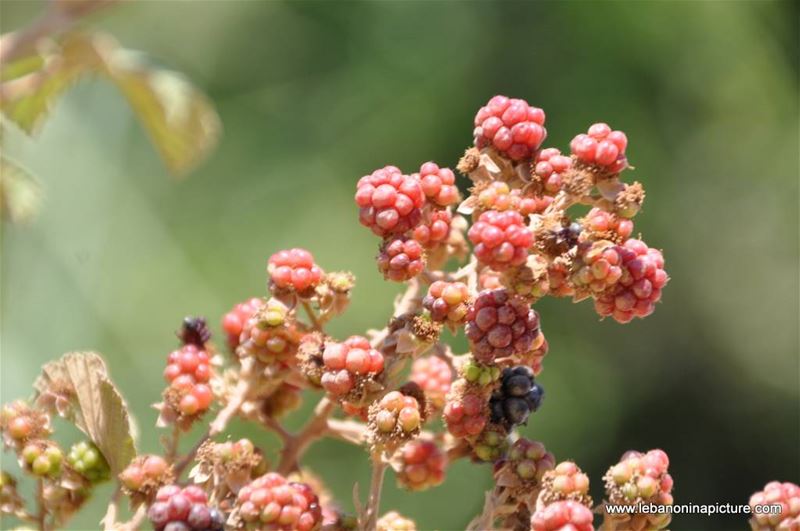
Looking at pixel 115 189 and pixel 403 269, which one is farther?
pixel 115 189

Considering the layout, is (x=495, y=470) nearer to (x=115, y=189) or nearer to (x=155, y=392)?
(x=155, y=392)

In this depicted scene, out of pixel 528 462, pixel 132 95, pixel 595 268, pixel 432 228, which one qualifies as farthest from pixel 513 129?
pixel 132 95

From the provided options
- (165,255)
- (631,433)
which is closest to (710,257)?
(631,433)

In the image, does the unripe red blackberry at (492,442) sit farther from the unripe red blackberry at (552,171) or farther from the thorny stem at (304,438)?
the unripe red blackberry at (552,171)

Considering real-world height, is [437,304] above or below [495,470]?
above

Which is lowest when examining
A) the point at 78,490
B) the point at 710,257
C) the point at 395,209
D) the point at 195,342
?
the point at 78,490

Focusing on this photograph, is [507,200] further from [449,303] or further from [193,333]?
[193,333]

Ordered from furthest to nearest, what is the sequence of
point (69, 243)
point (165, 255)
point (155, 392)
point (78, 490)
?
point (165, 255) → point (155, 392) → point (69, 243) → point (78, 490)
